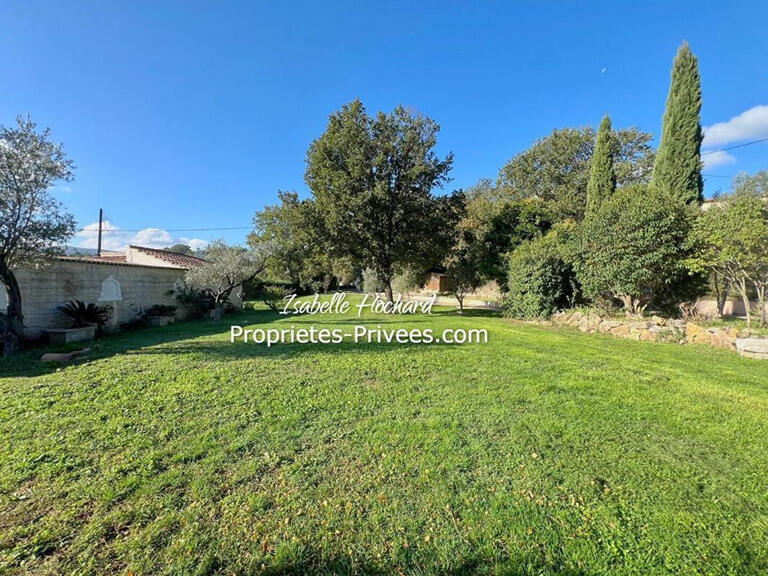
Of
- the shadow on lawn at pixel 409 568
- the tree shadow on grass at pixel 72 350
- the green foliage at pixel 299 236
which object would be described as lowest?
the shadow on lawn at pixel 409 568

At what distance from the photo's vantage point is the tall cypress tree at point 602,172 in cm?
1602

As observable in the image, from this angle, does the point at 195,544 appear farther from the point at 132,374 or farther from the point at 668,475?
the point at 132,374

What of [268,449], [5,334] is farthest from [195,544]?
[5,334]

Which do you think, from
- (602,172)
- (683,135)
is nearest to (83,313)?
(602,172)

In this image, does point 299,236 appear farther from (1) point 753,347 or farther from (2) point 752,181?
(2) point 752,181

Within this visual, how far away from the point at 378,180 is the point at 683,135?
1361cm

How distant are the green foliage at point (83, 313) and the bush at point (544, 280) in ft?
45.0

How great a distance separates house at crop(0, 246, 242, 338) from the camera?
757cm

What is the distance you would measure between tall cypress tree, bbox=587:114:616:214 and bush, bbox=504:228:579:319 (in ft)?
21.8

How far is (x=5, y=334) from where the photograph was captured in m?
6.12

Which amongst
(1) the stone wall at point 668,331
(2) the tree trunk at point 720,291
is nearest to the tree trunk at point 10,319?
(1) the stone wall at point 668,331

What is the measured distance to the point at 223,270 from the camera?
12820 mm

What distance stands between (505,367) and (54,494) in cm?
533

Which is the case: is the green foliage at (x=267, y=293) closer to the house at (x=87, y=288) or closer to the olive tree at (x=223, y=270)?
the olive tree at (x=223, y=270)
